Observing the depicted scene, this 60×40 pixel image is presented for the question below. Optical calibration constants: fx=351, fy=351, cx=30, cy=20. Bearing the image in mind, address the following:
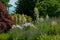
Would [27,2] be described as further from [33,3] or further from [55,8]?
[55,8]

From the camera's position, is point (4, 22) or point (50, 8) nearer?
point (4, 22)

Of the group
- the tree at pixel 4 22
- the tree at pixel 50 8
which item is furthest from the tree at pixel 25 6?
the tree at pixel 4 22

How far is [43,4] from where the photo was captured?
31516 millimetres

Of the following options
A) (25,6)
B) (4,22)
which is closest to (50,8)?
(25,6)

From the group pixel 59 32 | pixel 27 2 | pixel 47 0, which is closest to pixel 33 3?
pixel 27 2

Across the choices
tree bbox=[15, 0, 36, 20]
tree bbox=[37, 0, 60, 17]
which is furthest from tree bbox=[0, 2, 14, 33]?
tree bbox=[15, 0, 36, 20]

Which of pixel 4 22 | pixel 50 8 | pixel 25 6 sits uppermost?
pixel 4 22

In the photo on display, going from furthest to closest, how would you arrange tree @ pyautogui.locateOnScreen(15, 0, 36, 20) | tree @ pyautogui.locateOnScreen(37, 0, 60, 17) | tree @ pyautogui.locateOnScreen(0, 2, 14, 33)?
tree @ pyautogui.locateOnScreen(15, 0, 36, 20)
tree @ pyautogui.locateOnScreen(37, 0, 60, 17)
tree @ pyautogui.locateOnScreen(0, 2, 14, 33)

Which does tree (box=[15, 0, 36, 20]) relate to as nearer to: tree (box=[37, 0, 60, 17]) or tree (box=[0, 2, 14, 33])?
tree (box=[37, 0, 60, 17])

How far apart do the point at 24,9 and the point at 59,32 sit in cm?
2714

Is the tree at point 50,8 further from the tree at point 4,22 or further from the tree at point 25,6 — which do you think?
the tree at point 4,22

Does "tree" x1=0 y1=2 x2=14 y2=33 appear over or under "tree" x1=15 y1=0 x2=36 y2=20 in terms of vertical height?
over

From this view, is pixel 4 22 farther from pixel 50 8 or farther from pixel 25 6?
pixel 25 6

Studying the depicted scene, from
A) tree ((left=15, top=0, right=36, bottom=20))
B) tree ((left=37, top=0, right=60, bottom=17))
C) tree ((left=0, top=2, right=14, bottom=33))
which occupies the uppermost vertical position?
tree ((left=0, top=2, right=14, bottom=33))
